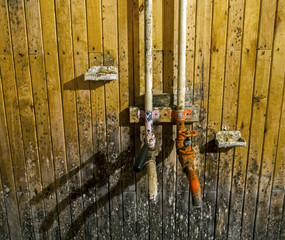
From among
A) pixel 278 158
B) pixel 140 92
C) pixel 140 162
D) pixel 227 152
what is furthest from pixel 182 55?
pixel 278 158

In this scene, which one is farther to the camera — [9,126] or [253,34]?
[9,126]

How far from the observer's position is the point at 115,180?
191 centimetres

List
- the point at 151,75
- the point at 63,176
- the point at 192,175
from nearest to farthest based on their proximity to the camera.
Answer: the point at 192,175 < the point at 151,75 < the point at 63,176

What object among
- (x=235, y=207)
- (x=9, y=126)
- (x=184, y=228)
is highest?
(x=9, y=126)

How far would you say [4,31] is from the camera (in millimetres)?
1648

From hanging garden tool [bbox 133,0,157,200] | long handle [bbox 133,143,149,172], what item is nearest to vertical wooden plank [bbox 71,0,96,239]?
hanging garden tool [bbox 133,0,157,200]

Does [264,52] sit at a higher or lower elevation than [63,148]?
higher

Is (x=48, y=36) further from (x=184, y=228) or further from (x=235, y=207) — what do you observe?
(x=235, y=207)

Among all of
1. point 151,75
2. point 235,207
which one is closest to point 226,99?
point 151,75

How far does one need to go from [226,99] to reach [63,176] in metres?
1.57

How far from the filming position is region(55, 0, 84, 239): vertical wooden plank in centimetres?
163

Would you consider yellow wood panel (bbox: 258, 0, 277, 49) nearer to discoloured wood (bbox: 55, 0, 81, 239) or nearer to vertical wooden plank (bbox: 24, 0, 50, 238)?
discoloured wood (bbox: 55, 0, 81, 239)

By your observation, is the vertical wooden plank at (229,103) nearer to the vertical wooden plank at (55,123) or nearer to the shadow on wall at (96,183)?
the shadow on wall at (96,183)

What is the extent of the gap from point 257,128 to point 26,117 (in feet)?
6.47
